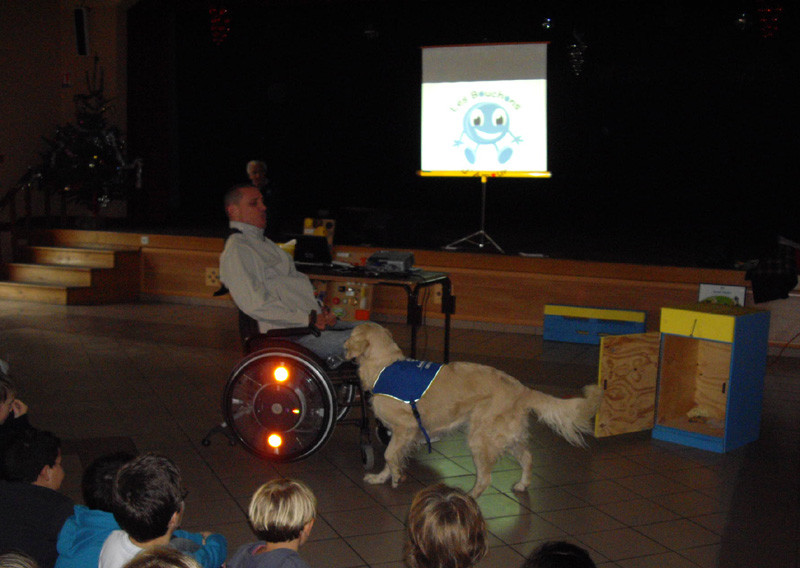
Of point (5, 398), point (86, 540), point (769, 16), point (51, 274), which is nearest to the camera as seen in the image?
point (86, 540)

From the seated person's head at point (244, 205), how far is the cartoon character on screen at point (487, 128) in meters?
4.06

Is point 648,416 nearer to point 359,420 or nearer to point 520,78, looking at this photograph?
point 359,420

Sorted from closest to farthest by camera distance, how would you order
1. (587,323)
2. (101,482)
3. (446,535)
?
(446,535)
(101,482)
(587,323)

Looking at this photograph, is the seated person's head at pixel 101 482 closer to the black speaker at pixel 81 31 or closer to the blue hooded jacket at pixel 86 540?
the blue hooded jacket at pixel 86 540

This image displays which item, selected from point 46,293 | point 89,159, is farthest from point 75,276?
point 89,159

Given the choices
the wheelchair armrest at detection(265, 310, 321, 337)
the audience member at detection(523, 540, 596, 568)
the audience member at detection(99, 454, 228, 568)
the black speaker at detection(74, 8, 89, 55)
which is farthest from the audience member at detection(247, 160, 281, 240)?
the audience member at detection(523, 540, 596, 568)

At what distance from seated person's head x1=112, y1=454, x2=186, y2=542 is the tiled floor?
41.0 inches

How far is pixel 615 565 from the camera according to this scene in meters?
2.83

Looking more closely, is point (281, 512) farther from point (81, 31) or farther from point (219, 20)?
point (81, 31)

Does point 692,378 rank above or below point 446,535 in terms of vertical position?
below

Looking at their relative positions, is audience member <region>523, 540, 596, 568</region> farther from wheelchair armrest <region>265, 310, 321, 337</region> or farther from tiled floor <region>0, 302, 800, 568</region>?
wheelchair armrest <region>265, 310, 321, 337</region>

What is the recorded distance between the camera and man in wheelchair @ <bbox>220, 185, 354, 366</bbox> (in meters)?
3.90

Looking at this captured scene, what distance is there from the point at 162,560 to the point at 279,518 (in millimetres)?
518

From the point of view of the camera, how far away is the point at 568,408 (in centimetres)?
331
